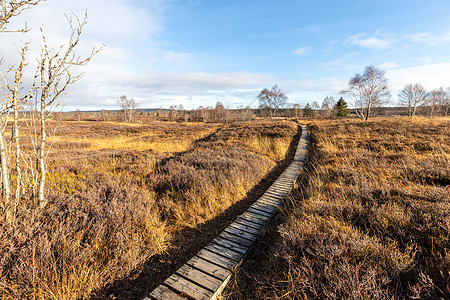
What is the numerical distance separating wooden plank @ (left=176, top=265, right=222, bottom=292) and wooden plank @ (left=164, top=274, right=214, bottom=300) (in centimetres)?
6

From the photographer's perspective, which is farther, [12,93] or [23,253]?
[12,93]

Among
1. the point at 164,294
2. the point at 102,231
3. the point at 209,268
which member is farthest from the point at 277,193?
the point at 102,231

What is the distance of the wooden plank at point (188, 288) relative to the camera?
2526mm

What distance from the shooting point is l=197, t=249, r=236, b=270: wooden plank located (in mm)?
3083

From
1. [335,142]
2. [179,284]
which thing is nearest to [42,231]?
[179,284]

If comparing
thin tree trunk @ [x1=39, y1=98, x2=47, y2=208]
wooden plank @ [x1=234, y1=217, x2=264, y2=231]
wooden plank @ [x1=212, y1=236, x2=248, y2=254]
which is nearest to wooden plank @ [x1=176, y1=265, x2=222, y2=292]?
wooden plank @ [x1=212, y1=236, x2=248, y2=254]

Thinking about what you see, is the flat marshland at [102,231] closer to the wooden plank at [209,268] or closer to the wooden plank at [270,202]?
the wooden plank at [209,268]

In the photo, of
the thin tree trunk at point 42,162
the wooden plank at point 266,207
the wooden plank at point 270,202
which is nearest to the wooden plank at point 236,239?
the wooden plank at point 266,207

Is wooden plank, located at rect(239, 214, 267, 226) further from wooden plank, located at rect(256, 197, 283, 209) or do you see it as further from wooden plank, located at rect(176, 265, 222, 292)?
wooden plank, located at rect(176, 265, 222, 292)

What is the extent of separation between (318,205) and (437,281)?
1984 millimetres

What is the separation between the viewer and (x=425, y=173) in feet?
17.2

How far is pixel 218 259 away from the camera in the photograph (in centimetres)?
322

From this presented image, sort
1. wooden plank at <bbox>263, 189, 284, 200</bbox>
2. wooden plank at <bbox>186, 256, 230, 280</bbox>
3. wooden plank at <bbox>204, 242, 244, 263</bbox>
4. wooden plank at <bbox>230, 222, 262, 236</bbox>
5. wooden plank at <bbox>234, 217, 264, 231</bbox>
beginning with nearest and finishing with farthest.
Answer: wooden plank at <bbox>186, 256, 230, 280</bbox> → wooden plank at <bbox>204, 242, 244, 263</bbox> → wooden plank at <bbox>230, 222, 262, 236</bbox> → wooden plank at <bbox>234, 217, 264, 231</bbox> → wooden plank at <bbox>263, 189, 284, 200</bbox>

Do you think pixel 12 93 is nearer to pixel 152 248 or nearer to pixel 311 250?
pixel 152 248
